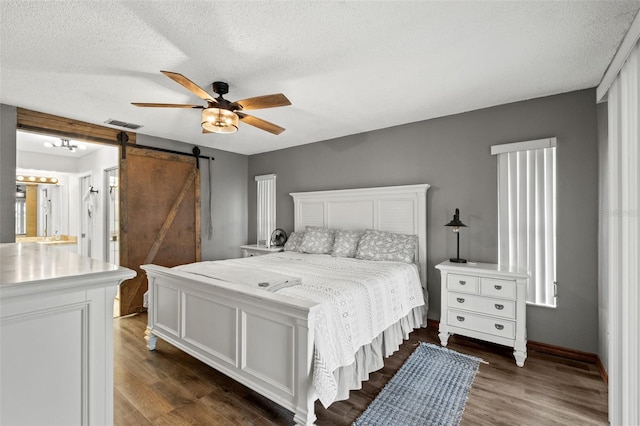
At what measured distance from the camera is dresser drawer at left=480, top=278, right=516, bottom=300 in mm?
2580

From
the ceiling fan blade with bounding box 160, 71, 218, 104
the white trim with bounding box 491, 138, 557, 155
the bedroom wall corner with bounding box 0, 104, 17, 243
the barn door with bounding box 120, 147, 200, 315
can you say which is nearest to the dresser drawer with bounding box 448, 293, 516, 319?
the white trim with bounding box 491, 138, 557, 155

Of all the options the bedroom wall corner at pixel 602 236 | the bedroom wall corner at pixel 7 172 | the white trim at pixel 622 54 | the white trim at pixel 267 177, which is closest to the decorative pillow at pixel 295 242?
the white trim at pixel 267 177

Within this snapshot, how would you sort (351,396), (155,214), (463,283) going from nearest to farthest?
(351,396) → (463,283) → (155,214)

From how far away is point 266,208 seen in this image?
5.29 metres

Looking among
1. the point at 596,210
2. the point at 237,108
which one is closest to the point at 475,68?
the point at 596,210

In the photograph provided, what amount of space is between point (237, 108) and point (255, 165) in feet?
10.2

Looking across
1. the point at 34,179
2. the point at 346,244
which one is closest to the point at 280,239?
the point at 346,244

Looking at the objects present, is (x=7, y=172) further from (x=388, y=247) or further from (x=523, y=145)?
(x=523, y=145)

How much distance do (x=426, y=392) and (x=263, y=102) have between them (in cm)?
250

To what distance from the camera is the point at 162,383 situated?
228cm

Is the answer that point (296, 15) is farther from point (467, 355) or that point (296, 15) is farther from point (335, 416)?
point (467, 355)

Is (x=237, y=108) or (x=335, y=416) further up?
(x=237, y=108)

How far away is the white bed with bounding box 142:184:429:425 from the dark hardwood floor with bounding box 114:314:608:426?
6.5 inches

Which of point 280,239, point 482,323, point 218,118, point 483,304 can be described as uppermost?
point 218,118
